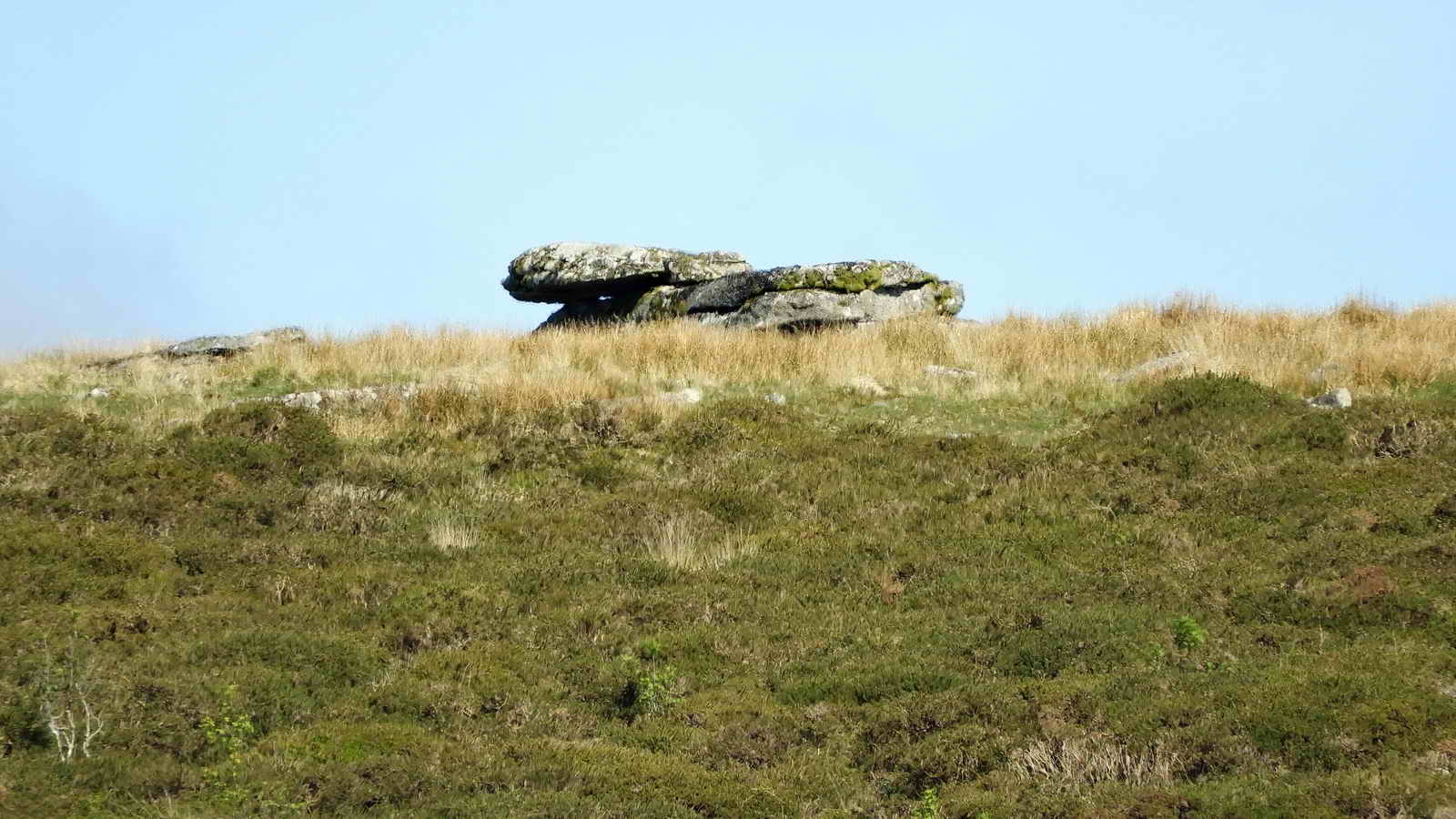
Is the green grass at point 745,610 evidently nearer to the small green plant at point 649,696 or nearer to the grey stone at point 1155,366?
the small green plant at point 649,696

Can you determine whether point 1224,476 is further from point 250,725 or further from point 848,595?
point 250,725

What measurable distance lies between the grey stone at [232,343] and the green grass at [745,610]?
5.00 meters

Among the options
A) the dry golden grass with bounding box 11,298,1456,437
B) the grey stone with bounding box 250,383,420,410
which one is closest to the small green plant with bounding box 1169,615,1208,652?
the dry golden grass with bounding box 11,298,1456,437

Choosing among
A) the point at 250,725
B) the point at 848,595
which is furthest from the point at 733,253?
the point at 250,725

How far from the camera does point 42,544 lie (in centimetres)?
1246

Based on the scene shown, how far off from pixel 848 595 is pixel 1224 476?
5.43 metres

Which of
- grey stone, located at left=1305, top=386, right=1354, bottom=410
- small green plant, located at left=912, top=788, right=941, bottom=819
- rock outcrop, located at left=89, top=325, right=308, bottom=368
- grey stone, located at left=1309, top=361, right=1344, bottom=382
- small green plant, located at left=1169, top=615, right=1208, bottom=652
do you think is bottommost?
small green plant, located at left=912, top=788, right=941, bottom=819

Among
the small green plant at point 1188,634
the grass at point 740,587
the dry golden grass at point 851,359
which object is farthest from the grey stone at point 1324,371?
the small green plant at point 1188,634

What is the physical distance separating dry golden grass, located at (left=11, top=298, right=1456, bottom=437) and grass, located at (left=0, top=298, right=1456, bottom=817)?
0.48 ft

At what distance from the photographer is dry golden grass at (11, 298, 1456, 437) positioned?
20000mm

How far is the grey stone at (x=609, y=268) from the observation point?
29906 mm

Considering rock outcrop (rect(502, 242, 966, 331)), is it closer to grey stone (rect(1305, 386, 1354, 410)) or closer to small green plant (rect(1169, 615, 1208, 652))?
grey stone (rect(1305, 386, 1354, 410))

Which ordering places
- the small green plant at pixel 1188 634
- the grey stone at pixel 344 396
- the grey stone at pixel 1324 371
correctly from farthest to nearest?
the grey stone at pixel 1324 371 → the grey stone at pixel 344 396 → the small green plant at pixel 1188 634

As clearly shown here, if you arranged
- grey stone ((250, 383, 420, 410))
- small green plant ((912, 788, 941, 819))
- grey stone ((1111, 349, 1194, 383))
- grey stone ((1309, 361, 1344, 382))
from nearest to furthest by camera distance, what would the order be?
small green plant ((912, 788, 941, 819)) < grey stone ((250, 383, 420, 410)) < grey stone ((1309, 361, 1344, 382)) < grey stone ((1111, 349, 1194, 383))
